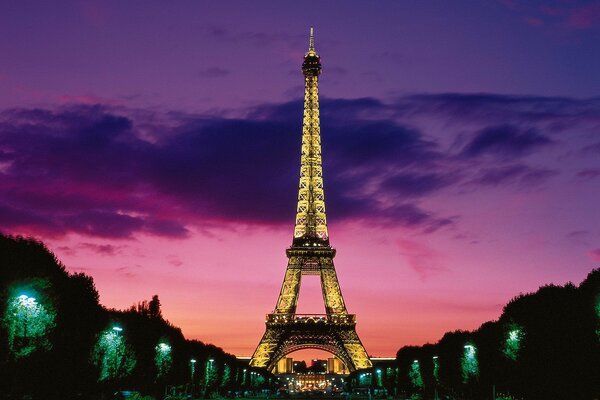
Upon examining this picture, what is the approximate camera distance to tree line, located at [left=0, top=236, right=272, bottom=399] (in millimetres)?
43594

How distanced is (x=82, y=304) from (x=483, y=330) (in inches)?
1757

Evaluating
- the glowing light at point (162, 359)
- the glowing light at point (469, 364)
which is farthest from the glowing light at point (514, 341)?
the glowing light at point (162, 359)

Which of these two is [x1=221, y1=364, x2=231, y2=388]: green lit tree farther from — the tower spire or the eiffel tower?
the tower spire

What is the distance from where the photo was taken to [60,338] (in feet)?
170

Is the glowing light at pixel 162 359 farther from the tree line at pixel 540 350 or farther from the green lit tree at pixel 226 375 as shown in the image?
the green lit tree at pixel 226 375

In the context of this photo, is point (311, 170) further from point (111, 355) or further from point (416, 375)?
point (111, 355)

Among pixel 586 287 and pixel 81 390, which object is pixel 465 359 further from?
pixel 81 390

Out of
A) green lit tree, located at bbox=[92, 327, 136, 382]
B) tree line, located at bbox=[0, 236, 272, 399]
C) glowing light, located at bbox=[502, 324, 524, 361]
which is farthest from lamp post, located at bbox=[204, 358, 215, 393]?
glowing light, located at bbox=[502, 324, 524, 361]

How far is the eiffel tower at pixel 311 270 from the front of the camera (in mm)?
128125

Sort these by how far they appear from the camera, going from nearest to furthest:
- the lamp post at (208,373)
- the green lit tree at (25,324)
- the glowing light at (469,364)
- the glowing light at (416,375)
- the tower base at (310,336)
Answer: the green lit tree at (25,324) → the glowing light at (469,364) → the lamp post at (208,373) → the glowing light at (416,375) → the tower base at (310,336)

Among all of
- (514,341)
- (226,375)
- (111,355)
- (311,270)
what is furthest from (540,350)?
(311,270)

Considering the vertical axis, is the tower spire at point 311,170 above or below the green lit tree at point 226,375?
above

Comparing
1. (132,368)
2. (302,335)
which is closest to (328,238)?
(302,335)

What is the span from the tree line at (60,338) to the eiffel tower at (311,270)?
4811 cm
